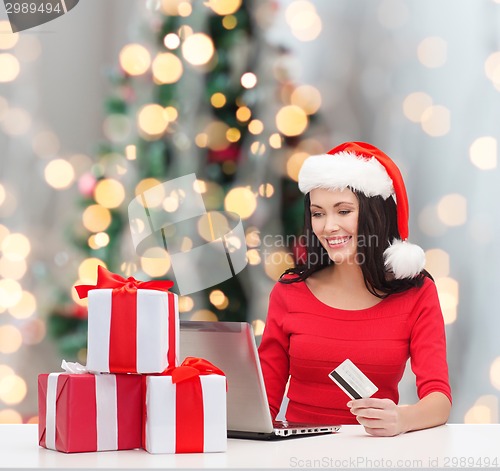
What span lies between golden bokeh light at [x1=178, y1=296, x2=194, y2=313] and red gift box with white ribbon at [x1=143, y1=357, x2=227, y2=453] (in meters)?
1.53

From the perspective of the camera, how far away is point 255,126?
285 cm

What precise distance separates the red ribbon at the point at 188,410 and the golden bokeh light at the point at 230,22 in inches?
73.6

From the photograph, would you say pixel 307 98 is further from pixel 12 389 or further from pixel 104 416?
pixel 104 416

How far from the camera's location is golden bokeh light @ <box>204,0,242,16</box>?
2.87 meters

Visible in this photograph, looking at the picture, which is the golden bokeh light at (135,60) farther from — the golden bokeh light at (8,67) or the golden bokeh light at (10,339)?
A: the golden bokeh light at (10,339)

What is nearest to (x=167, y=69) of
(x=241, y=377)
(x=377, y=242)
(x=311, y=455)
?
(x=377, y=242)

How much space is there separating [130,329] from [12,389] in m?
1.75

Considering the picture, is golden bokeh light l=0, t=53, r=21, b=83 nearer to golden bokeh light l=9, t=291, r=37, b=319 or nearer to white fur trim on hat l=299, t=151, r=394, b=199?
golden bokeh light l=9, t=291, r=37, b=319

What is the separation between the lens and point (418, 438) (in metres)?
1.44

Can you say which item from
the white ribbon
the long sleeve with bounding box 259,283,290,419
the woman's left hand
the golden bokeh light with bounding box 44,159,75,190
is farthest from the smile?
the golden bokeh light with bounding box 44,159,75,190

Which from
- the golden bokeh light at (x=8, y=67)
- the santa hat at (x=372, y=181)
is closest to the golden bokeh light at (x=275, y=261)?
the santa hat at (x=372, y=181)

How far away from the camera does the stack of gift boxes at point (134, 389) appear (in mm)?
1262

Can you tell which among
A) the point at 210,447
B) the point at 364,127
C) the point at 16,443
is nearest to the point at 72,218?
the point at 364,127

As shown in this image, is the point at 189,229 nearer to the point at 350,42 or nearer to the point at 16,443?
the point at 350,42
